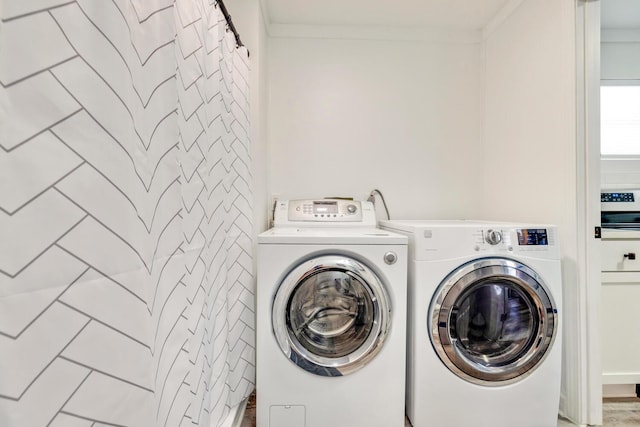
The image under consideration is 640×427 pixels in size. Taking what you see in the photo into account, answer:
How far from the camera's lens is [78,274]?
1.52 feet

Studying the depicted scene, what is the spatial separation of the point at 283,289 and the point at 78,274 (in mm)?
907

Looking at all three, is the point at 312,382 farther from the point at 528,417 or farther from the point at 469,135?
the point at 469,135

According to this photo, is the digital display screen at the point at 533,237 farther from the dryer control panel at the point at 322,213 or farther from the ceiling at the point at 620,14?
the ceiling at the point at 620,14

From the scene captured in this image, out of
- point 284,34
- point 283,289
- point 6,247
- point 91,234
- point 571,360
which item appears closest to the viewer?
point 6,247

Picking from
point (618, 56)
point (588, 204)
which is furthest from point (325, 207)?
point (618, 56)

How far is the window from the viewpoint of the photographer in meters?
2.15

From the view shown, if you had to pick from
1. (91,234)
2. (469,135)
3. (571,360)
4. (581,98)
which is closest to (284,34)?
(469,135)

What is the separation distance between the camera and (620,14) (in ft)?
6.48

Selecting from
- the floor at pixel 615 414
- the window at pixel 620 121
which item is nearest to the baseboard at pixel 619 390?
the floor at pixel 615 414

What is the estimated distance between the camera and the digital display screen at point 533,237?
1.36 metres

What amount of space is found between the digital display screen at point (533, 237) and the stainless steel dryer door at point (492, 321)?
0.38ft

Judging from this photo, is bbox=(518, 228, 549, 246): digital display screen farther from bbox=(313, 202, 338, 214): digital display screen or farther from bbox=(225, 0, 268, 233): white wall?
bbox=(225, 0, 268, 233): white wall

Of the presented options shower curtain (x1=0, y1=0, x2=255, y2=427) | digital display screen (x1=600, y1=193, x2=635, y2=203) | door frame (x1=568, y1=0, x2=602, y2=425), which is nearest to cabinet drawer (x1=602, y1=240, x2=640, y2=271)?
door frame (x1=568, y1=0, x2=602, y2=425)

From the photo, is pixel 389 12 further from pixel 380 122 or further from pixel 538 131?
pixel 538 131
